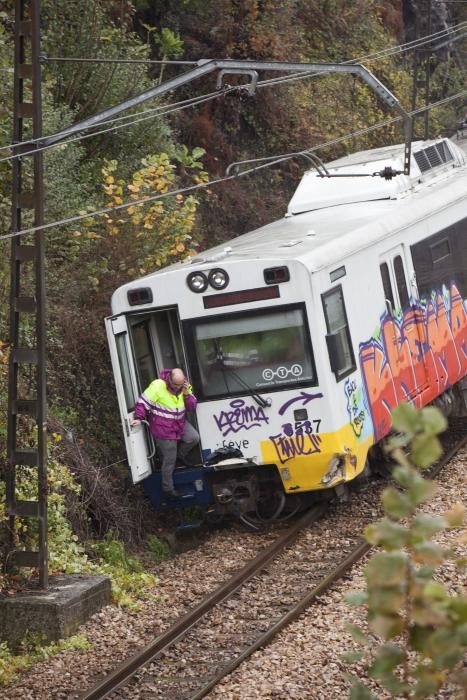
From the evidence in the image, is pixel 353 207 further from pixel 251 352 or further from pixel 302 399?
pixel 302 399

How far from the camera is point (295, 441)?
39.9 ft

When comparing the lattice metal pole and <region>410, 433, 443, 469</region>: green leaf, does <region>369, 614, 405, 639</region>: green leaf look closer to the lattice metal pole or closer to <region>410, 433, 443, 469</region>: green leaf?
<region>410, 433, 443, 469</region>: green leaf

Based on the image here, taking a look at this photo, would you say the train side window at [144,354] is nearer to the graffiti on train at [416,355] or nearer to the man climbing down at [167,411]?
the man climbing down at [167,411]

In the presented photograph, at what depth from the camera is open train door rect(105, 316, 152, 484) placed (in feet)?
40.1

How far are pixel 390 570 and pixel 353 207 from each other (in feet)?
39.8

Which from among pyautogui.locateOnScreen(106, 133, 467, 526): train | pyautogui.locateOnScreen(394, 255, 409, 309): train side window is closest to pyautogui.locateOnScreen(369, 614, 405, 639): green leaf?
pyautogui.locateOnScreen(106, 133, 467, 526): train

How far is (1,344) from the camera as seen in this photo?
Result: 11586mm

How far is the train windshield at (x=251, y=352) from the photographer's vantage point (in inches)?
475

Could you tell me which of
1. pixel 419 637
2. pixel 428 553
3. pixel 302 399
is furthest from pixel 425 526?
pixel 302 399

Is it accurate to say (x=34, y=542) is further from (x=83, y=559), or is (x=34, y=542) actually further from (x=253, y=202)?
(x=253, y=202)

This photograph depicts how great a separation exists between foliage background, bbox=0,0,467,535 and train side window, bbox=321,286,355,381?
9.58 feet

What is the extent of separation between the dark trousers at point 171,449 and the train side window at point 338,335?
1589mm

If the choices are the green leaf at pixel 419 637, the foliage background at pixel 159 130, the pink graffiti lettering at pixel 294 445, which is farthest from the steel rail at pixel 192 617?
the green leaf at pixel 419 637

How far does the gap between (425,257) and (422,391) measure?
67.5 inches
